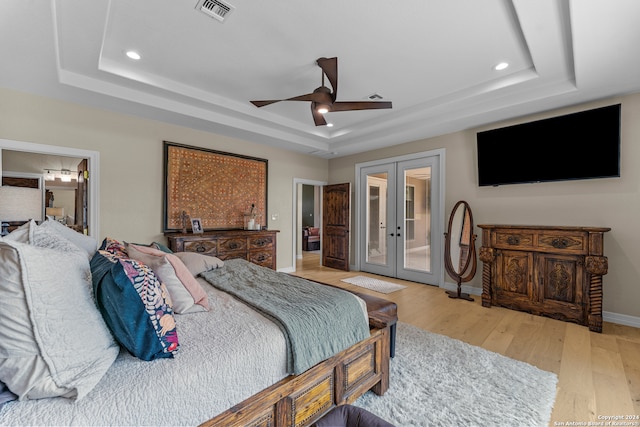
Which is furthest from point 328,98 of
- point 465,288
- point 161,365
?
point 465,288

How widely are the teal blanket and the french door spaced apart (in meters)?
3.26

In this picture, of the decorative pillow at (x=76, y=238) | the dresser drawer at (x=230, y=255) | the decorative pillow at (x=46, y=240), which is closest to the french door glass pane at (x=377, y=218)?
the dresser drawer at (x=230, y=255)

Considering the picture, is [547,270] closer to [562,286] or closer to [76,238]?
[562,286]

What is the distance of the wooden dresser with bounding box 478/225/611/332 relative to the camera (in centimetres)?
288

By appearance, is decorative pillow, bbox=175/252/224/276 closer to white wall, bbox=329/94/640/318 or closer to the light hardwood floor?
the light hardwood floor

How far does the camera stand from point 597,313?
2.83 m

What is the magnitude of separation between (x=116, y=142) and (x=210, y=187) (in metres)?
1.34

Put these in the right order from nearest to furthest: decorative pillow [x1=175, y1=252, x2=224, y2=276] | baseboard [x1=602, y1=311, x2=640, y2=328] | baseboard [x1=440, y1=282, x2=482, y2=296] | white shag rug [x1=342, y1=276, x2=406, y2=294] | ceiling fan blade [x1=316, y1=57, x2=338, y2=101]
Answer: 1. decorative pillow [x1=175, y1=252, x2=224, y2=276]
2. ceiling fan blade [x1=316, y1=57, x2=338, y2=101]
3. baseboard [x1=602, y1=311, x2=640, y2=328]
4. baseboard [x1=440, y1=282, x2=482, y2=296]
5. white shag rug [x1=342, y1=276, x2=406, y2=294]

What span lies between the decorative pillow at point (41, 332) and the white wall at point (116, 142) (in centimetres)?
321

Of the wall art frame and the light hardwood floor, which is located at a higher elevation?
the wall art frame

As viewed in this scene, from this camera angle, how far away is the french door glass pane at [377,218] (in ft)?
17.8

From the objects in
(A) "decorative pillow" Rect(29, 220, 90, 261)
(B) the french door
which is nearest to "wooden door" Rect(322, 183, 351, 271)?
(B) the french door

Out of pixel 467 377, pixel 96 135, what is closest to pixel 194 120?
pixel 96 135

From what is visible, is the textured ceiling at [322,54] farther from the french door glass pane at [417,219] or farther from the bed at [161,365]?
the bed at [161,365]
